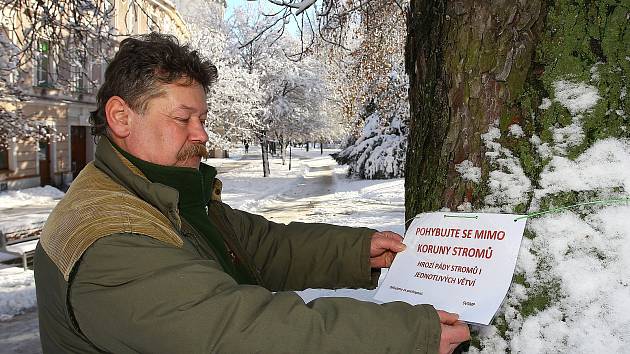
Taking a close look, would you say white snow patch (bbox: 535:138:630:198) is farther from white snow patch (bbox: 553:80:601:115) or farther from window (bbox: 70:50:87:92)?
window (bbox: 70:50:87:92)

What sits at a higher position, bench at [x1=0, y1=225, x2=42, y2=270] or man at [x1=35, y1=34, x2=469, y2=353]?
man at [x1=35, y1=34, x2=469, y2=353]

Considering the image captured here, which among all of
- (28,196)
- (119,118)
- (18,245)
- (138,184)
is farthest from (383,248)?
(28,196)

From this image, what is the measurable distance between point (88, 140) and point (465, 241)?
2573 cm

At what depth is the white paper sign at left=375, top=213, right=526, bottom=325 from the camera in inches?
49.4

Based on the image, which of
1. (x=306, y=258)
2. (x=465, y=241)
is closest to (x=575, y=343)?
(x=465, y=241)

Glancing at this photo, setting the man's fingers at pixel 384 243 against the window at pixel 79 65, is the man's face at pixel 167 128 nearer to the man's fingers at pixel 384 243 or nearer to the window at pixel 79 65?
the man's fingers at pixel 384 243

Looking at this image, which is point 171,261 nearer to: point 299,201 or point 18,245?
point 18,245

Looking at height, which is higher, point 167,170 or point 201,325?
point 167,170

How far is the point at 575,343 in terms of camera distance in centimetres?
124

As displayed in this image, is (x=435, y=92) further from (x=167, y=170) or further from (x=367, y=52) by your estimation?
(x=367, y=52)

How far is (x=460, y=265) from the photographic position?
1.33 meters

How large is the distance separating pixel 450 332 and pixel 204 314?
1.76 feet

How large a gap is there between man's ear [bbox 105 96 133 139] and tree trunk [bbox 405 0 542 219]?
916 mm

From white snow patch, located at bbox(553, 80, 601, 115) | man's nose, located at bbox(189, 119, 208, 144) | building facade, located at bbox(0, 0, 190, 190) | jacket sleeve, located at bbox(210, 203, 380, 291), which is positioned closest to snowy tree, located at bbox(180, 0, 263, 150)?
building facade, located at bbox(0, 0, 190, 190)
